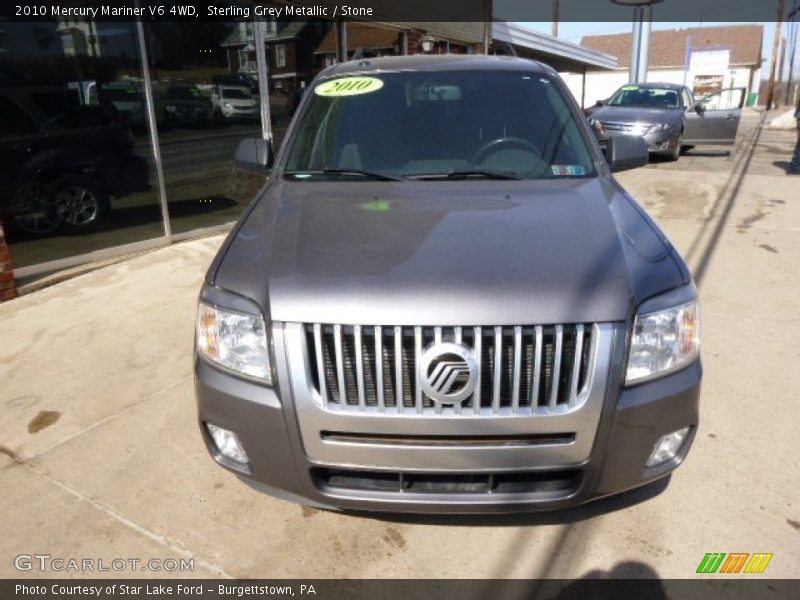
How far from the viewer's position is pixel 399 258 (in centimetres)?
210

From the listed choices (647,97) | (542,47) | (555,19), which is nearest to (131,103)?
(647,97)

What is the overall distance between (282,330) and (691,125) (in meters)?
13.5

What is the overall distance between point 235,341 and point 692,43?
207ft

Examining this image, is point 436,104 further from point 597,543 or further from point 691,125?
point 691,125

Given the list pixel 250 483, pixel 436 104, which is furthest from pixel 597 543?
pixel 436 104

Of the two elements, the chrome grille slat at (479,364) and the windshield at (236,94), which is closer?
the chrome grille slat at (479,364)

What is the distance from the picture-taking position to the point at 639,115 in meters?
12.2

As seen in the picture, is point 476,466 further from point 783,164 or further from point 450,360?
point 783,164

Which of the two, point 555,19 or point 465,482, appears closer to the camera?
point 465,482

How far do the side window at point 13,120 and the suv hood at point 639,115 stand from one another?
10099 mm

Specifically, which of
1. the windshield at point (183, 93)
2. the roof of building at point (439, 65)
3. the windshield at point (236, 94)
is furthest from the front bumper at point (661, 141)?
the roof of building at point (439, 65)

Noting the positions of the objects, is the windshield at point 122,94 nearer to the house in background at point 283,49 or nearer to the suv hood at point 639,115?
the house in background at point 283,49

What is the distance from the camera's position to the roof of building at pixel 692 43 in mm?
54562

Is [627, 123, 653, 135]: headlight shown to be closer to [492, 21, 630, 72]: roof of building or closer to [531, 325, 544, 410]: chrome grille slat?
[492, 21, 630, 72]: roof of building
